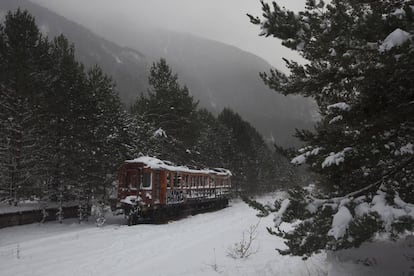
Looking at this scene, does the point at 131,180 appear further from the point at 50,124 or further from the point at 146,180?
the point at 50,124

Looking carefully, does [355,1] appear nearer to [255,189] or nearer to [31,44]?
[31,44]

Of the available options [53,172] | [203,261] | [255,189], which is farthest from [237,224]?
[255,189]

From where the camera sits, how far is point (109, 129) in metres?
21.5

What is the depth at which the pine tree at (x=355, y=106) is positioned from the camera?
4164 millimetres

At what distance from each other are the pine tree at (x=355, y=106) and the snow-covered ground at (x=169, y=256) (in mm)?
1748

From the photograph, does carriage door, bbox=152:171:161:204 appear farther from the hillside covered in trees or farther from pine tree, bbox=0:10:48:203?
pine tree, bbox=0:10:48:203

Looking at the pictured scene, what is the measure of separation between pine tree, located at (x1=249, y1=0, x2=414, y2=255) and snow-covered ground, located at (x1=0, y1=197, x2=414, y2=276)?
5.74 feet

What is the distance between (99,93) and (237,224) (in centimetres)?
1207

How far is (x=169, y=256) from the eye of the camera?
10.1 meters

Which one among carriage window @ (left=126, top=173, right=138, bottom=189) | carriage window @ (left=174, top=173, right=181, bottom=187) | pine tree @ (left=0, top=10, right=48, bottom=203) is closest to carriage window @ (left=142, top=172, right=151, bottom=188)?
carriage window @ (left=126, top=173, right=138, bottom=189)

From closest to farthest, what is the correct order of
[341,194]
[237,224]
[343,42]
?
1. [343,42]
2. [341,194]
3. [237,224]

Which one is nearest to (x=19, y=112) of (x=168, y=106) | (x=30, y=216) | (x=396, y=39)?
(x=30, y=216)

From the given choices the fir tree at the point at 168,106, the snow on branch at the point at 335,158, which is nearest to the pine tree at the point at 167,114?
the fir tree at the point at 168,106

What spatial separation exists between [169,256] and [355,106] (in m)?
7.24
